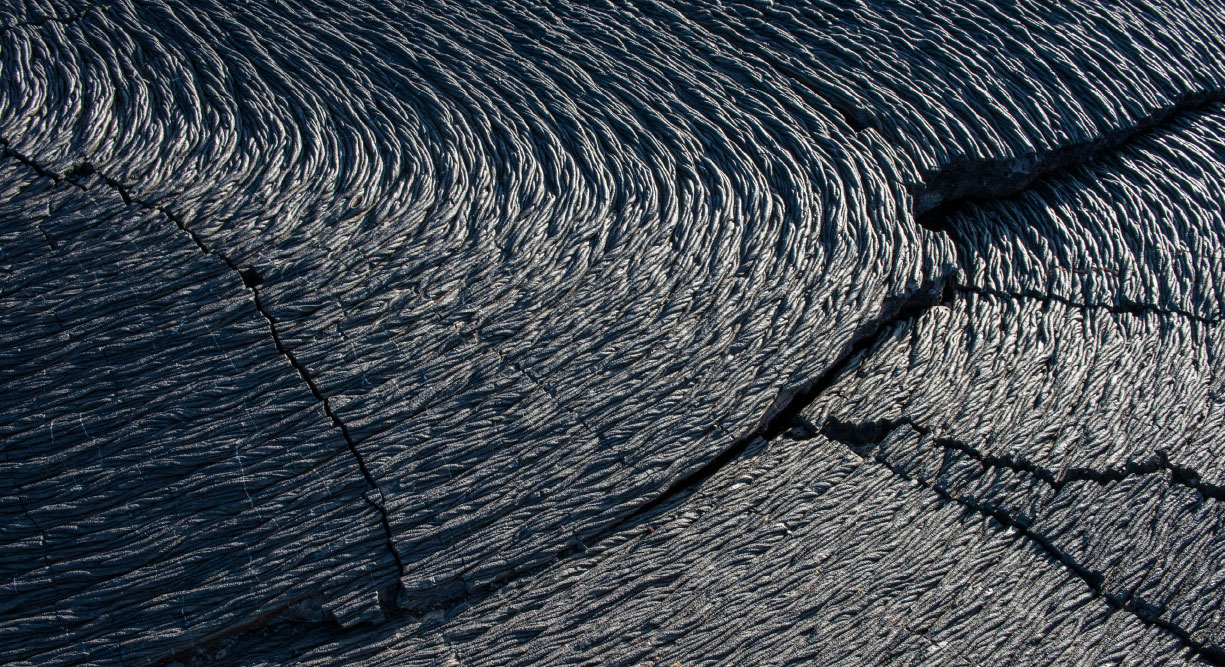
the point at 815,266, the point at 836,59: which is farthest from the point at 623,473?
the point at 836,59

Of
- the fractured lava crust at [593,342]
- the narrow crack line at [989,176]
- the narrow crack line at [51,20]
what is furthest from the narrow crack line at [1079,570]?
the narrow crack line at [51,20]

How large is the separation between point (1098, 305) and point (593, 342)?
0.89 m

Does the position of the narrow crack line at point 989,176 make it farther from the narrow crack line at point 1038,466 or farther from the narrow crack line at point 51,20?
the narrow crack line at point 51,20

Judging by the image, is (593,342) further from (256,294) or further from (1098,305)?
(1098,305)

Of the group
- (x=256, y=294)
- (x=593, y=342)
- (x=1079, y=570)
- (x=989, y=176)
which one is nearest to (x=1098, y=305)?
(x=989, y=176)

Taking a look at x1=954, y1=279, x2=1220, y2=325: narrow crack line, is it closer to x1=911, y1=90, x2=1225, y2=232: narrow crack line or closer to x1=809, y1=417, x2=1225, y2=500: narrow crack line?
x1=911, y1=90, x2=1225, y2=232: narrow crack line

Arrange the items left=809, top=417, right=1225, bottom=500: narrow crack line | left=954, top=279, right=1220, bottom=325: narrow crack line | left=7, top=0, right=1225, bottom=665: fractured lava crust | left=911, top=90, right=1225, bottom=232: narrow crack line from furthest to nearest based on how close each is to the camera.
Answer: left=911, top=90, right=1225, bottom=232: narrow crack line < left=954, top=279, right=1220, bottom=325: narrow crack line < left=809, top=417, right=1225, bottom=500: narrow crack line < left=7, top=0, right=1225, bottom=665: fractured lava crust

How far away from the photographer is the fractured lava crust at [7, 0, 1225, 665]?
1.07 meters

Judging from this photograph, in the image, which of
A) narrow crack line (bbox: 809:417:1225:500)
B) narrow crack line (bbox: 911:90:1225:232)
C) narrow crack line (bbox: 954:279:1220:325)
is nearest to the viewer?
narrow crack line (bbox: 809:417:1225:500)

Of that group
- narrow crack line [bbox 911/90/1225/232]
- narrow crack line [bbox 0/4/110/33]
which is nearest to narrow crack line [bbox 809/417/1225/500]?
narrow crack line [bbox 911/90/1225/232]

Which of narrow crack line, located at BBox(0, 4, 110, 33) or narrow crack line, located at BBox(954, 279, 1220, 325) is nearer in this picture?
narrow crack line, located at BBox(954, 279, 1220, 325)

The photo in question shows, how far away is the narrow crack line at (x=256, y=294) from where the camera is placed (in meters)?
1.11

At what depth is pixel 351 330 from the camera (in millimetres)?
1259

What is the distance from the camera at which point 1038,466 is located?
4.04 ft
